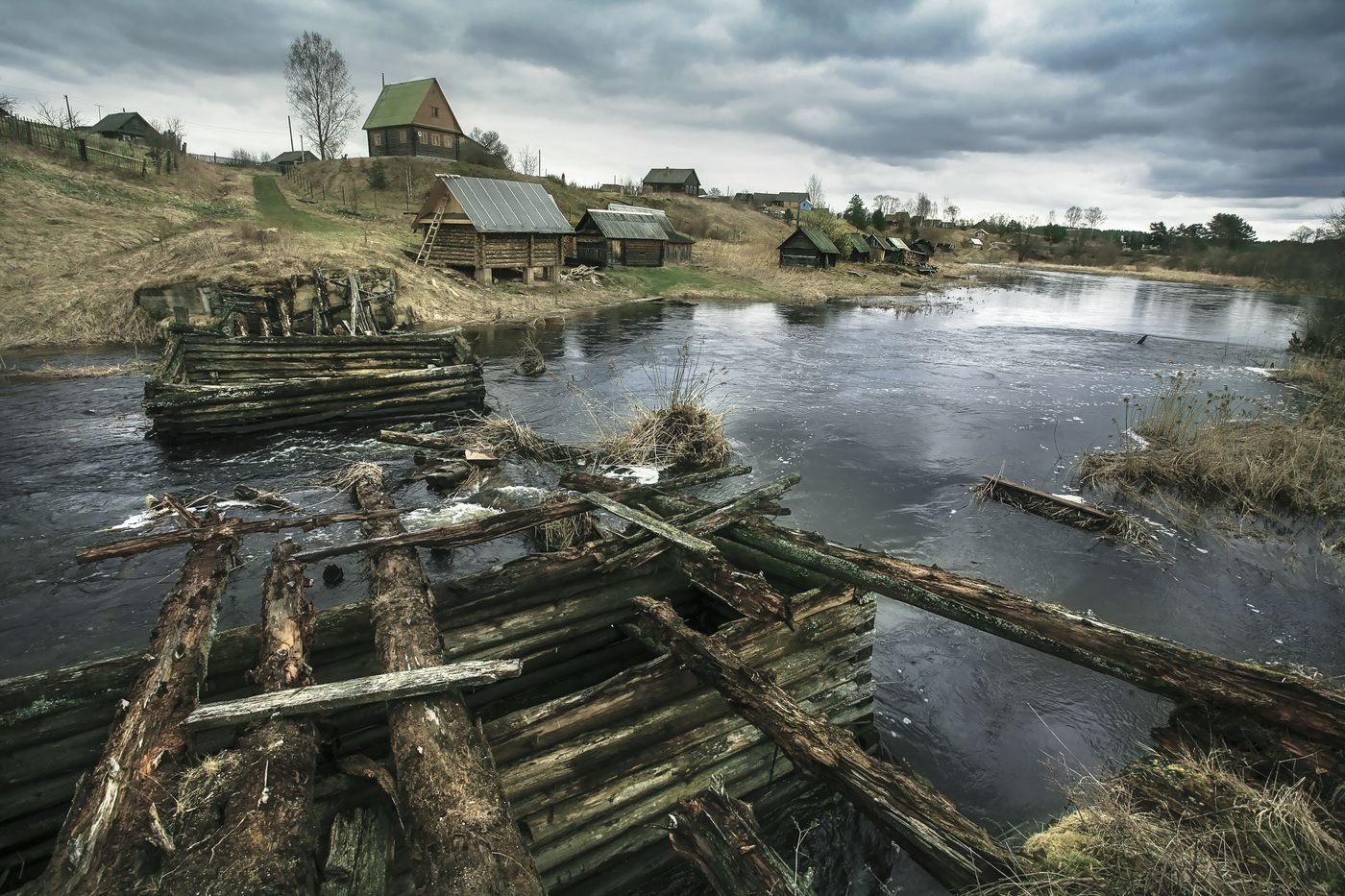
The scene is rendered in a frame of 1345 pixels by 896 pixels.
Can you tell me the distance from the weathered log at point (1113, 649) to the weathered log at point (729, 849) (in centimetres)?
217

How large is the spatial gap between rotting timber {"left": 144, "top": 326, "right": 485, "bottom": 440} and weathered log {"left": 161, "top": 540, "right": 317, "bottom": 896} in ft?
36.3

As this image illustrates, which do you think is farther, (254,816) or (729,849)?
(729,849)

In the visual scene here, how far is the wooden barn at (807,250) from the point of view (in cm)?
5759

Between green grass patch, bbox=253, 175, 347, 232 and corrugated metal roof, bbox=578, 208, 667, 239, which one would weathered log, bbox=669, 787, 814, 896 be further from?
corrugated metal roof, bbox=578, 208, 667, 239

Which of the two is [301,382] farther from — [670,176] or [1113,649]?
[670,176]

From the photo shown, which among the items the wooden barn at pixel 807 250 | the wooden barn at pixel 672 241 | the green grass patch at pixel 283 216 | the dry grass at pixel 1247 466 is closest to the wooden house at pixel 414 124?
the green grass patch at pixel 283 216

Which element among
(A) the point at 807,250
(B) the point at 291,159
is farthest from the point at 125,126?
(A) the point at 807,250

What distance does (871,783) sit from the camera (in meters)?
3.10

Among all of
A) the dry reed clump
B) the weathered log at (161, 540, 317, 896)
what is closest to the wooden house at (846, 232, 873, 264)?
the dry reed clump

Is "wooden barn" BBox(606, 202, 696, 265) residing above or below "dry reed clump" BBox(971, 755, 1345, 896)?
above

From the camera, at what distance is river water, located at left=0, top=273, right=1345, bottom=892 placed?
6.19m

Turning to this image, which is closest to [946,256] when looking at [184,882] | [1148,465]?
[1148,465]

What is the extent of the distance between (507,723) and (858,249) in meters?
70.4

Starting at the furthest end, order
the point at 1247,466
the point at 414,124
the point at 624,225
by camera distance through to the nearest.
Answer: the point at 414,124, the point at 624,225, the point at 1247,466
